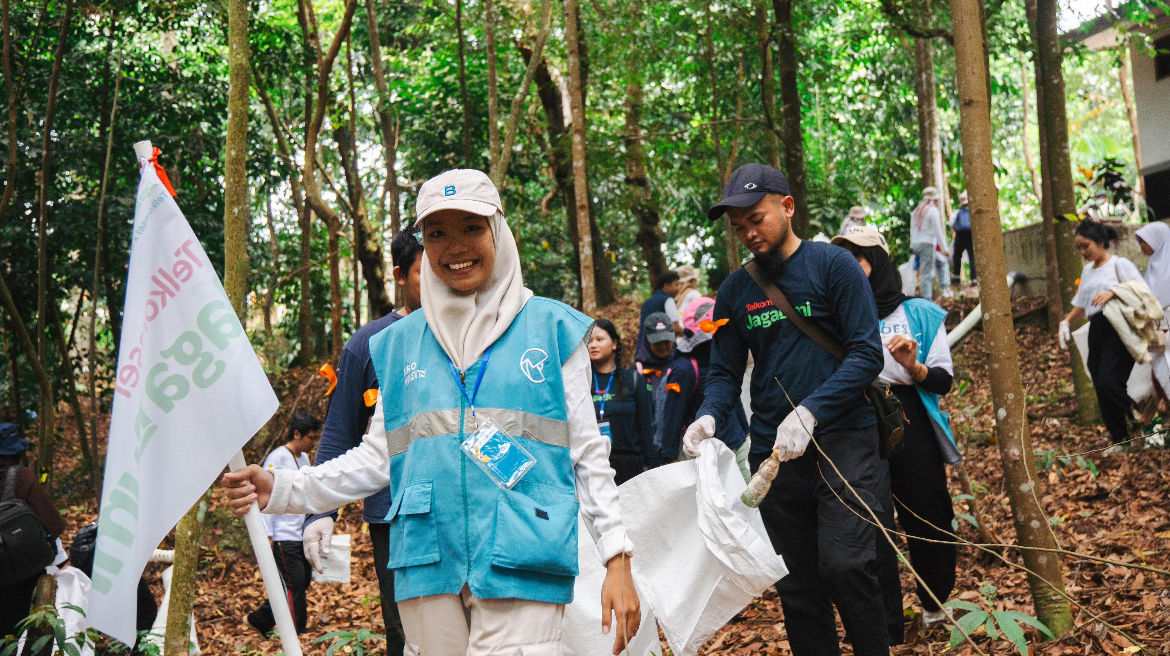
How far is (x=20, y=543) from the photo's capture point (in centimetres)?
650

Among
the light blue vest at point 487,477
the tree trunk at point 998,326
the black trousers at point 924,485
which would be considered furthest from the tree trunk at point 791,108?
the light blue vest at point 487,477

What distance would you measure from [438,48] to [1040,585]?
14.9 meters

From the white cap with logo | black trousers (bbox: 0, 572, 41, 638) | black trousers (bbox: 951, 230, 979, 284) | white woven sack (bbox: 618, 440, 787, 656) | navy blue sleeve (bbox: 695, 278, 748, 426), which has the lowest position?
black trousers (bbox: 0, 572, 41, 638)

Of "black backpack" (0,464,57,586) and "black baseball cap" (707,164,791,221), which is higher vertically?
"black baseball cap" (707,164,791,221)

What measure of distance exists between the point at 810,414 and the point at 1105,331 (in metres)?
6.12

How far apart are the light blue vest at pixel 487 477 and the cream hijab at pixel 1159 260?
24.9 ft

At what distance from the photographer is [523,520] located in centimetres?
293

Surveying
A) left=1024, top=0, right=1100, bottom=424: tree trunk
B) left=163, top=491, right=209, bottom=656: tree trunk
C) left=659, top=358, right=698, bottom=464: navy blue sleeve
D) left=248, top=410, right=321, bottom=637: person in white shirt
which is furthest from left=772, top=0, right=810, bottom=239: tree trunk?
left=163, top=491, right=209, bottom=656: tree trunk

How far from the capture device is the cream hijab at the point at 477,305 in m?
3.15

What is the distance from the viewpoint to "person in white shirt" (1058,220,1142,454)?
8922 millimetres

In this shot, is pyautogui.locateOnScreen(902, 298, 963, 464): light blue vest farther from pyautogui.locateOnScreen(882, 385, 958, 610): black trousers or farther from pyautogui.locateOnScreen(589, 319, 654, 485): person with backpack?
pyautogui.locateOnScreen(589, 319, 654, 485): person with backpack

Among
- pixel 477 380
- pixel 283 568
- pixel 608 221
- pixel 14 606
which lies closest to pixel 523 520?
pixel 477 380

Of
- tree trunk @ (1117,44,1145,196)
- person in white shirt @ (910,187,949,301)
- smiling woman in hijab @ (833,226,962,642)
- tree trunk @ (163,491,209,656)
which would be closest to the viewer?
tree trunk @ (163,491,209,656)

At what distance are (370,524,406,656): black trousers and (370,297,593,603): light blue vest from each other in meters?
1.40
